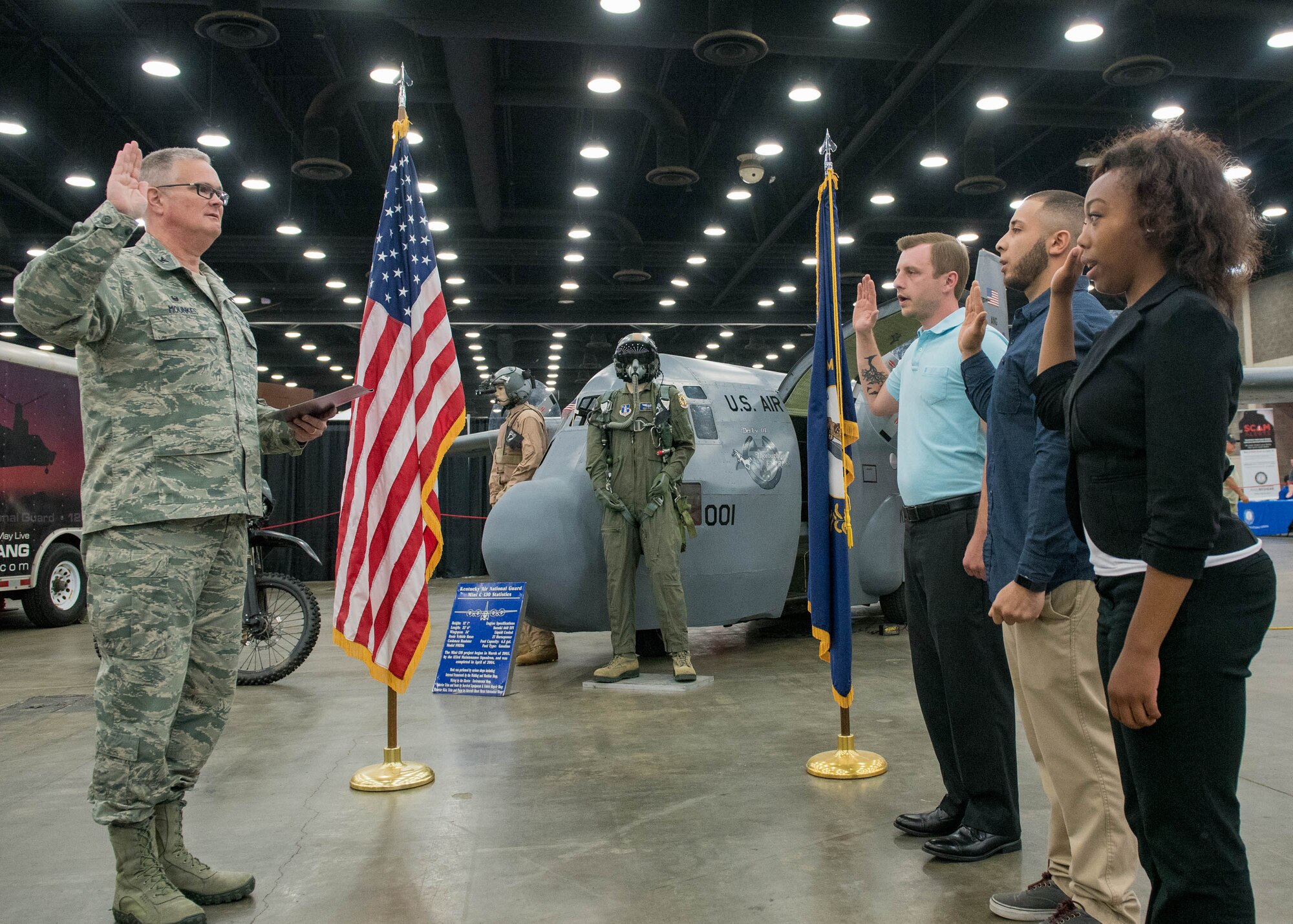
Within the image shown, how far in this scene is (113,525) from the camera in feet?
7.71

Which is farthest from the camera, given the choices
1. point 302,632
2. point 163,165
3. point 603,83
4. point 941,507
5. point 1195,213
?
point 603,83

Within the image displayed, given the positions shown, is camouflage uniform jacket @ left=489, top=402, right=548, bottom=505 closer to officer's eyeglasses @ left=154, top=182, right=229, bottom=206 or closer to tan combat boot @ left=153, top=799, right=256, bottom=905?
officer's eyeglasses @ left=154, top=182, right=229, bottom=206

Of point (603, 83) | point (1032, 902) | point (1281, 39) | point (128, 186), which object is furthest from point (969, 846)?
point (1281, 39)

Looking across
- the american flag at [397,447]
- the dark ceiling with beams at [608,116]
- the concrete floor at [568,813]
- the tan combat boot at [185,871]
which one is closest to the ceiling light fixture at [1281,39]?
the dark ceiling with beams at [608,116]

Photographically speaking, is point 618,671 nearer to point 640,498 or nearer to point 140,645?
point 640,498

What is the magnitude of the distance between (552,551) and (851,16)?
15.0 ft

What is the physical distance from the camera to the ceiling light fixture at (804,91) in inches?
317

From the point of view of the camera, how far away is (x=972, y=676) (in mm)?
2760

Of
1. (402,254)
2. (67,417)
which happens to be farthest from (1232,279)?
(67,417)

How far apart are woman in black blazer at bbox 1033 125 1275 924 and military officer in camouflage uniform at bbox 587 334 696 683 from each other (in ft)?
13.3

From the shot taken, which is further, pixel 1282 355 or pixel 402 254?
pixel 1282 355

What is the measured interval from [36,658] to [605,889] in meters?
6.87

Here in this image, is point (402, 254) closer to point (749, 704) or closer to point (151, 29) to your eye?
point (749, 704)

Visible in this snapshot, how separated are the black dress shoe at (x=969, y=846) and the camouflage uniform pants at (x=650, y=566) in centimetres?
291
